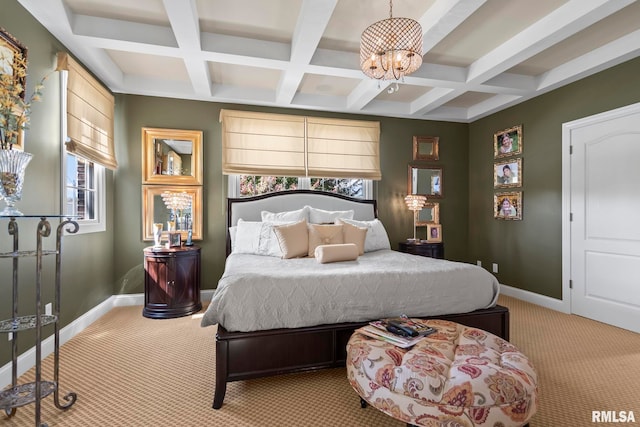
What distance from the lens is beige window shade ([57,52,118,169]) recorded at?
302cm

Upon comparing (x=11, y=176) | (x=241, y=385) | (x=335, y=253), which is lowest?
(x=241, y=385)

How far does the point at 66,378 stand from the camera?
2359mm

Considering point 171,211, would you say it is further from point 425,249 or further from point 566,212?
point 566,212

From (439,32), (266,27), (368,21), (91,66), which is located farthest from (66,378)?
(439,32)

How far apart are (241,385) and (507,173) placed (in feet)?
14.1

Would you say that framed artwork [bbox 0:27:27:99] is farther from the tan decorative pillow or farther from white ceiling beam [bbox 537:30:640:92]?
white ceiling beam [bbox 537:30:640:92]

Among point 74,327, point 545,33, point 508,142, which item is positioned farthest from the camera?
point 508,142

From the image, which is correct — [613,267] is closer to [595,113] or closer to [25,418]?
[595,113]

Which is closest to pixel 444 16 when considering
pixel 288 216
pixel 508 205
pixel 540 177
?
pixel 288 216

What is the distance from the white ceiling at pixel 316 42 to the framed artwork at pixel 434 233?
6.00 ft

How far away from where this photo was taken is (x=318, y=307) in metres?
2.23

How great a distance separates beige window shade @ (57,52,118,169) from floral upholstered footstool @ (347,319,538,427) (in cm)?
313

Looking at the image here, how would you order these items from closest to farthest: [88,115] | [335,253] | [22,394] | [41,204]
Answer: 1. [22,394]
2. [41,204]
3. [335,253]
4. [88,115]

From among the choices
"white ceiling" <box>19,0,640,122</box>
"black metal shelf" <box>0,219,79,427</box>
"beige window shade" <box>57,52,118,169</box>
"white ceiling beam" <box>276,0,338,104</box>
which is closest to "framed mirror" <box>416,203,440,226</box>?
"white ceiling" <box>19,0,640,122</box>
